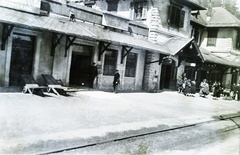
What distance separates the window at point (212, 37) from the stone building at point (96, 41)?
6.19 m

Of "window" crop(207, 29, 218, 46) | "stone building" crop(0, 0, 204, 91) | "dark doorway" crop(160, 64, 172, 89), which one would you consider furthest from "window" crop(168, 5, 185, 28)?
"window" crop(207, 29, 218, 46)

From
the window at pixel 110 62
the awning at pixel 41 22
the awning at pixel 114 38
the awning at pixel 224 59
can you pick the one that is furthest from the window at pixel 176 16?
the awning at pixel 41 22

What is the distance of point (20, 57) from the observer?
12.7m

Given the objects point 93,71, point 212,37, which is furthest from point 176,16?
point 93,71

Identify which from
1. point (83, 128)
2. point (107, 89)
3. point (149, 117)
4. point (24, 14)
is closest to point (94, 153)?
point (83, 128)

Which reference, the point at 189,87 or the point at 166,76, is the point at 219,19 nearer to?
the point at 166,76

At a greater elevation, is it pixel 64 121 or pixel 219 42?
pixel 219 42

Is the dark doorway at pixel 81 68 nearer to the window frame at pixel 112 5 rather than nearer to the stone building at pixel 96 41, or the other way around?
the stone building at pixel 96 41

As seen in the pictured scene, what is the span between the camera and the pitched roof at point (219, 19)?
2705cm

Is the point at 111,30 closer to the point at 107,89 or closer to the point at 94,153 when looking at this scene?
the point at 107,89

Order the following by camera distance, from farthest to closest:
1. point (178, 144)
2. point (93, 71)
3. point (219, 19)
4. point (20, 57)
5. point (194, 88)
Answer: point (219, 19), point (194, 88), point (93, 71), point (20, 57), point (178, 144)

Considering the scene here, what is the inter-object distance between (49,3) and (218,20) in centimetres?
2140

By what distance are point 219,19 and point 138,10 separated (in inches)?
517

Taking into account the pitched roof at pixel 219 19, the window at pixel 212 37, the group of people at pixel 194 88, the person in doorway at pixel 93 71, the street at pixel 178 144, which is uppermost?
the pitched roof at pixel 219 19
